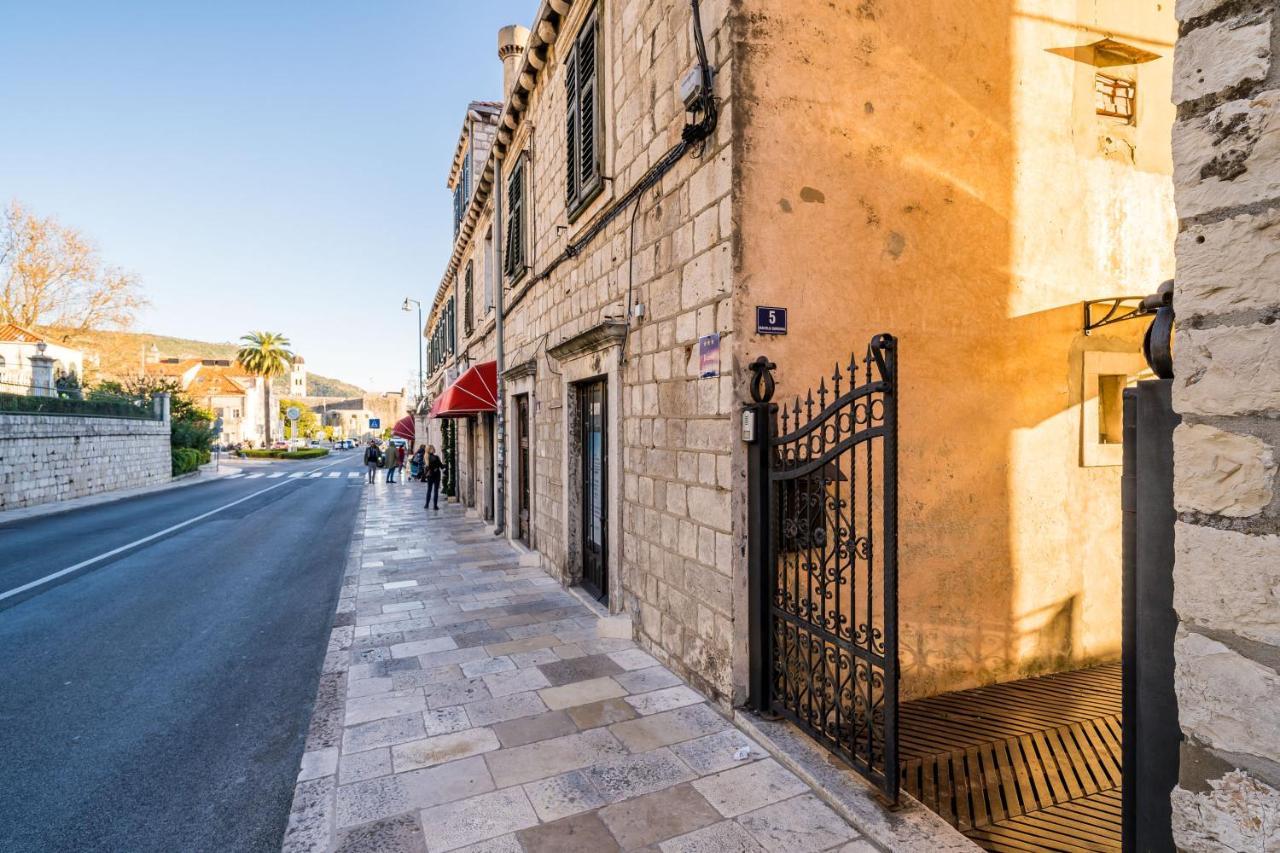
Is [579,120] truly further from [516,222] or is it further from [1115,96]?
[1115,96]

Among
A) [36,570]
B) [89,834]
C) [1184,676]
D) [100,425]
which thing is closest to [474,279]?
[36,570]

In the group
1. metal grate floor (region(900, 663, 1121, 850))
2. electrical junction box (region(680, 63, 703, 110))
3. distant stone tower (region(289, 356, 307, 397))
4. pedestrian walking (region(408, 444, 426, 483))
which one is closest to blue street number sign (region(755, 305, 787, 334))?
electrical junction box (region(680, 63, 703, 110))

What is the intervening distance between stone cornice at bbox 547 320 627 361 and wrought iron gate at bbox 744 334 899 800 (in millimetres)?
2016

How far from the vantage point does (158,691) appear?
4.95 m

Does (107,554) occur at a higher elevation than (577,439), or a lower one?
lower

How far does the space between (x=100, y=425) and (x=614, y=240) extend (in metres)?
23.9

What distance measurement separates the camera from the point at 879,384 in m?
3.08

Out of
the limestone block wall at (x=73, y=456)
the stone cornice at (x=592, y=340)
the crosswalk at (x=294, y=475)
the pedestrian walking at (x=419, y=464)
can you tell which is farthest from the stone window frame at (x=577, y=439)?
the crosswalk at (x=294, y=475)

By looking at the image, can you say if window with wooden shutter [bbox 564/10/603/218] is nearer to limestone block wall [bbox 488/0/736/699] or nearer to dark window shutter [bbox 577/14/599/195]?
dark window shutter [bbox 577/14/599/195]

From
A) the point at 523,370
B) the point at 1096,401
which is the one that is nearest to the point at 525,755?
the point at 1096,401

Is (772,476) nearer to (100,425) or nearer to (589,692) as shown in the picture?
(589,692)

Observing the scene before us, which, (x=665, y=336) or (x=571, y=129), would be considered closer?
(x=665, y=336)

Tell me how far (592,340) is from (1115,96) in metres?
4.94

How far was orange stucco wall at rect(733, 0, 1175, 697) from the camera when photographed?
414 cm
